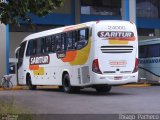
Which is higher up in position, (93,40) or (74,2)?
(74,2)

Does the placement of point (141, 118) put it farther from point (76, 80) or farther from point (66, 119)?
point (76, 80)

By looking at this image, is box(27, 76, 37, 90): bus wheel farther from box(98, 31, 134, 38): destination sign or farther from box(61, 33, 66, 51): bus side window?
box(98, 31, 134, 38): destination sign

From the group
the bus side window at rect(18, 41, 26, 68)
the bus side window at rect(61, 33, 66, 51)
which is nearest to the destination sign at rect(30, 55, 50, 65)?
the bus side window at rect(18, 41, 26, 68)

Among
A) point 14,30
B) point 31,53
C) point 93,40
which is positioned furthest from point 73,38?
point 14,30

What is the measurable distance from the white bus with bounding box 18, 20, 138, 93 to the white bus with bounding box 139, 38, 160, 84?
7.60 m

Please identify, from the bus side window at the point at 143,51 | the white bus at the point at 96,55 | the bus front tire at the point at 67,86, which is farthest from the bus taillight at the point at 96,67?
the bus side window at the point at 143,51

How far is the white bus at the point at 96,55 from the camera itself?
68.4 feet

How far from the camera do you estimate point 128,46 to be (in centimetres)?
2128

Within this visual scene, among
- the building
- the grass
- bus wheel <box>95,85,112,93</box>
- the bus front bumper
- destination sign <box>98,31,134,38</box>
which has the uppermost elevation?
the building

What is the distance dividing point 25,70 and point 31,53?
1507 mm

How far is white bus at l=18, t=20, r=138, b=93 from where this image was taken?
68.4 ft

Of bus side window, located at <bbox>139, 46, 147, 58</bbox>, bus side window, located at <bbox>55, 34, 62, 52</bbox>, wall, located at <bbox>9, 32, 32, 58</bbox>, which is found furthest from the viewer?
wall, located at <bbox>9, 32, 32, 58</bbox>

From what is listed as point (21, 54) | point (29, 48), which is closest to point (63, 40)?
point (29, 48)

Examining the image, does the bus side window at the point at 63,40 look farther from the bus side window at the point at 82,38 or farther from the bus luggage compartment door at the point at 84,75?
the bus luggage compartment door at the point at 84,75
